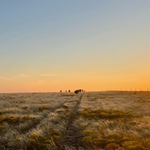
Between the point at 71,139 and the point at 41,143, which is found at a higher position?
the point at 41,143

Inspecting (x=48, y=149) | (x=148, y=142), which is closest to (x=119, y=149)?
(x=148, y=142)

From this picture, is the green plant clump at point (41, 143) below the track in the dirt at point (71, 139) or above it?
above

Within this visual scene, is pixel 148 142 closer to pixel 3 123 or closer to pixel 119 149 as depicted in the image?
pixel 119 149

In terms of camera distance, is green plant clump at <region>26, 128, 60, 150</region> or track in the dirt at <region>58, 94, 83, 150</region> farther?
track in the dirt at <region>58, 94, 83, 150</region>

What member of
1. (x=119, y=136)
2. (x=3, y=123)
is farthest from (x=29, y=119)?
(x=119, y=136)

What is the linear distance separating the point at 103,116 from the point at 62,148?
30.4 ft

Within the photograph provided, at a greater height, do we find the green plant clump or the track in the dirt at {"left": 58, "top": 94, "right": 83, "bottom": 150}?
the green plant clump

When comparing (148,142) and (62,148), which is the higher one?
(148,142)

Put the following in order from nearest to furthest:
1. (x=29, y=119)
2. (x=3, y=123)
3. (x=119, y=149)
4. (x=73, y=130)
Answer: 1. (x=119, y=149)
2. (x=73, y=130)
3. (x=3, y=123)
4. (x=29, y=119)

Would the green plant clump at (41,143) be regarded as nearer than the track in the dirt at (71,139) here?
Yes

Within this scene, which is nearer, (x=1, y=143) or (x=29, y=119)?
(x=1, y=143)

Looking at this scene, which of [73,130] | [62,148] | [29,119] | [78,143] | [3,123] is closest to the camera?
[62,148]

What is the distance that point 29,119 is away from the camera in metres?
16.8

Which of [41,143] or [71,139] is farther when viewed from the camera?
[71,139]
